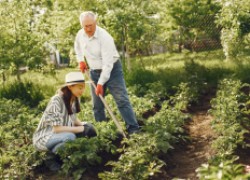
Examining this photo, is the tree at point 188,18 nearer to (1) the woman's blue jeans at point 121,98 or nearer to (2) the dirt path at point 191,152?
(2) the dirt path at point 191,152

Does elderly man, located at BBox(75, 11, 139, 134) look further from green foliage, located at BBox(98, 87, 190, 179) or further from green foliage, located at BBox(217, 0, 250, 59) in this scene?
green foliage, located at BBox(217, 0, 250, 59)

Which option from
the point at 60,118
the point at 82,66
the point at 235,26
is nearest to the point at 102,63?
the point at 82,66

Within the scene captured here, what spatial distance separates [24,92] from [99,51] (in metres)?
3.42

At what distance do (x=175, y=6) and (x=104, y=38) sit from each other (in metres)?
4.91

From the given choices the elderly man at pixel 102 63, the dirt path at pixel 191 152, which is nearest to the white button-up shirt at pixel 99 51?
the elderly man at pixel 102 63

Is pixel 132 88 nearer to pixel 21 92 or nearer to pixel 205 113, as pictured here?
pixel 205 113

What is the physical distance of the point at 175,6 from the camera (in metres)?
10.3

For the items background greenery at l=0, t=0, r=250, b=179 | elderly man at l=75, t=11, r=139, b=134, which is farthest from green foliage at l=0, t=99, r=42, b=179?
elderly man at l=75, t=11, r=139, b=134

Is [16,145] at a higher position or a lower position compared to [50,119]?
lower

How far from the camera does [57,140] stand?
493cm

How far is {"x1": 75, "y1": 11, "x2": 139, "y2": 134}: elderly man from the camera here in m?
5.62

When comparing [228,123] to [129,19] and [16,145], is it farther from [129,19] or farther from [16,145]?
[129,19]

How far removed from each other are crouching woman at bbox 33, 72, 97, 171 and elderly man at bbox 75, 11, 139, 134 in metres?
0.55

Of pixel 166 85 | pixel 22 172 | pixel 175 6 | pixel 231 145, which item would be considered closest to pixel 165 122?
pixel 231 145
